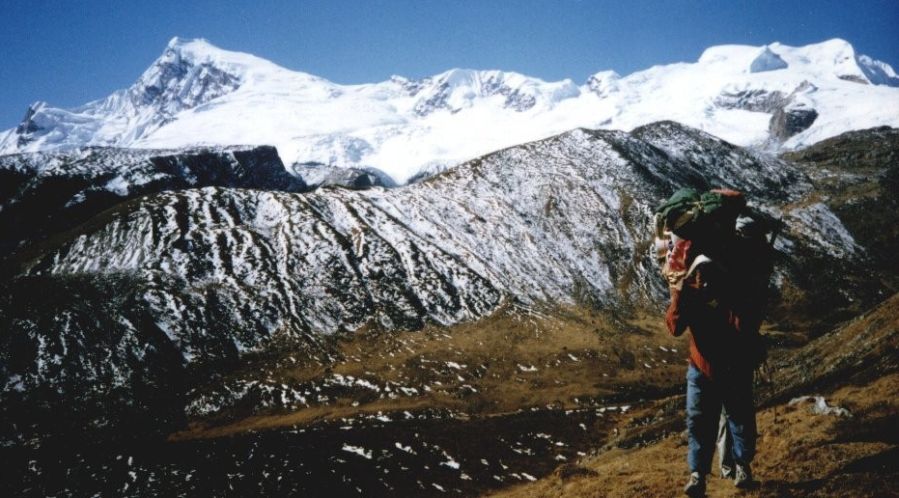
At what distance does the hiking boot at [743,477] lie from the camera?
8.13m

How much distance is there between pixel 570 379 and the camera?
3872 cm

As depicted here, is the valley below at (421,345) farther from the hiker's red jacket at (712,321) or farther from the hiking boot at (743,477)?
the hiker's red jacket at (712,321)

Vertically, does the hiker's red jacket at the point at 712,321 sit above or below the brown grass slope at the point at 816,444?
above

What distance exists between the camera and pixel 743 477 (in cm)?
816

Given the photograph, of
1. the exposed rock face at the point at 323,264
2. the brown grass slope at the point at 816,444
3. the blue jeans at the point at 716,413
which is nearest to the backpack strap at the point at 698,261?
the blue jeans at the point at 716,413

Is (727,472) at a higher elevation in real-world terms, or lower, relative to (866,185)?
lower

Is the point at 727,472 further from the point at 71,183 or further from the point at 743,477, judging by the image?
the point at 71,183

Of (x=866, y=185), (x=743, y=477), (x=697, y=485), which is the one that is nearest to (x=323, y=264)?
(x=697, y=485)

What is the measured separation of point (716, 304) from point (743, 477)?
315 cm

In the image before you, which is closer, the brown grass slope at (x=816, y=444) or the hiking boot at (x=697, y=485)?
the brown grass slope at (x=816, y=444)

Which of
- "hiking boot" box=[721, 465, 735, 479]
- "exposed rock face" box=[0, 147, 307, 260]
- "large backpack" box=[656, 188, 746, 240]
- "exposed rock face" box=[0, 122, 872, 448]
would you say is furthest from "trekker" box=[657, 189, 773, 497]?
"exposed rock face" box=[0, 147, 307, 260]

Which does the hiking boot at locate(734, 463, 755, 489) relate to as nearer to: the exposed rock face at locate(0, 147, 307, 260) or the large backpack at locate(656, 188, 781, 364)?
the large backpack at locate(656, 188, 781, 364)

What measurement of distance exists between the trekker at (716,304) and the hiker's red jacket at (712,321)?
0.04ft

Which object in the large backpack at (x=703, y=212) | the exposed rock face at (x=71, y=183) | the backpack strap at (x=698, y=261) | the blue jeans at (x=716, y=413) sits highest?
the exposed rock face at (x=71, y=183)
